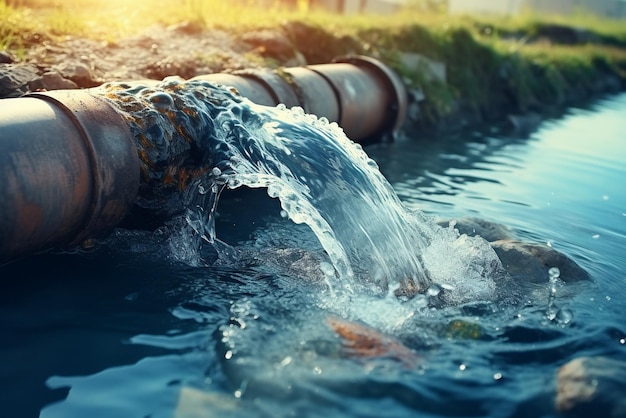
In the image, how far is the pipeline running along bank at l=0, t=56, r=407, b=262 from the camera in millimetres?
3510

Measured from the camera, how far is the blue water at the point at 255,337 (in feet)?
9.45

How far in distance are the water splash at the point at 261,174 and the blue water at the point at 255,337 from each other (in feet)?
0.87

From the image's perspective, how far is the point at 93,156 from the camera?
12.6 feet

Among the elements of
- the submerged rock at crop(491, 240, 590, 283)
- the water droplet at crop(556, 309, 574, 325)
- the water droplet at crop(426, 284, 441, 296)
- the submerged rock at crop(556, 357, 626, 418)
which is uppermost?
the submerged rock at crop(556, 357, 626, 418)

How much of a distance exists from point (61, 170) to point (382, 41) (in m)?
7.92

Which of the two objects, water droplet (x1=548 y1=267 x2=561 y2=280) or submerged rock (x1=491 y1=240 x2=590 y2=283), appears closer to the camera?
water droplet (x1=548 y1=267 x2=561 y2=280)

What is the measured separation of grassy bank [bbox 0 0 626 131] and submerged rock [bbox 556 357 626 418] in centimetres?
507

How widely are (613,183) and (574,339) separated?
4947mm

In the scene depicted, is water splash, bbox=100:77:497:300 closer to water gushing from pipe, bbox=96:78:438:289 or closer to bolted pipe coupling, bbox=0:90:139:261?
water gushing from pipe, bbox=96:78:438:289

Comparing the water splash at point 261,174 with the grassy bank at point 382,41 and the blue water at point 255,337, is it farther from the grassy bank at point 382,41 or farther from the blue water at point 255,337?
the grassy bank at point 382,41

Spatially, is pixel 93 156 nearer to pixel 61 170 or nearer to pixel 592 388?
pixel 61 170

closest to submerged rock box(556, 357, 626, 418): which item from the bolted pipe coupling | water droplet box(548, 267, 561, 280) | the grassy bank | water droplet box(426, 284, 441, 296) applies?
water droplet box(426, 284, 441, 296)

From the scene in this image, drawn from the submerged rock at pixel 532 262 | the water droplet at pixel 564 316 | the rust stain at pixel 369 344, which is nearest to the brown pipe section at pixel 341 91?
the submerged rock at pixel 532 262

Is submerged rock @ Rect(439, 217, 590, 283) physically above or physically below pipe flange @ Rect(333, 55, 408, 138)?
below
